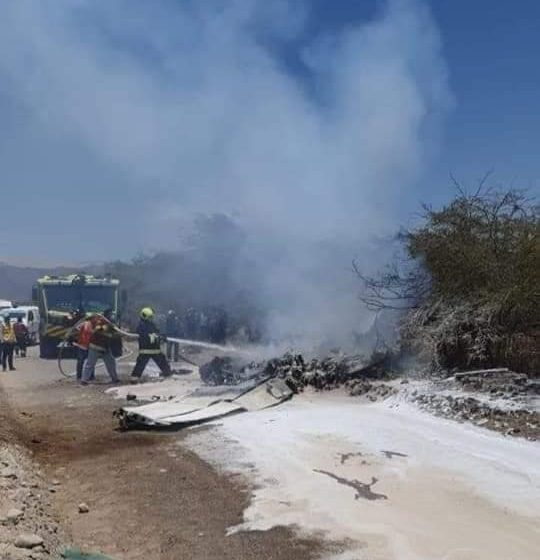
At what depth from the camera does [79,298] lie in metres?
23.9

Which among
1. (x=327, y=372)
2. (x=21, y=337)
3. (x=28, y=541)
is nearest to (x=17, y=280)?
(x=21, y=337)

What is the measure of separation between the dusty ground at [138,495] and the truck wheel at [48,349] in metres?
12.0

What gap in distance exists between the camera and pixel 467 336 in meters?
12.5

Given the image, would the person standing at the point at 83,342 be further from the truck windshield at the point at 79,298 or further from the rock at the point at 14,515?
the rock at the point at 14,515

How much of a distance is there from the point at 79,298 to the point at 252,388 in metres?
13.3

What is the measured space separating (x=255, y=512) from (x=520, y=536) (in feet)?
7.04

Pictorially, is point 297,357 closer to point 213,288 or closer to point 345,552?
point 345,552

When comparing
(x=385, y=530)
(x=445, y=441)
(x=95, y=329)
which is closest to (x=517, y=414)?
(x=445, y=441)

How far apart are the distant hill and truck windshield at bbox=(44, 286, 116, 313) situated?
52566 millimetres

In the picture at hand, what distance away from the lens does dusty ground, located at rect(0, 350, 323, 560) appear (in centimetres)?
566

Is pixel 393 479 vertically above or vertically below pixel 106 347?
below

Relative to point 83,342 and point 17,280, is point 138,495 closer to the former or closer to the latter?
point 83,342

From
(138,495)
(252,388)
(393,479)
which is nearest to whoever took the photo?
(393,479)

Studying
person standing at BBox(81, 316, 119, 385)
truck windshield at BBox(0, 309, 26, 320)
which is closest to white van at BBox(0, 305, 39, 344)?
truck windshield at BBox(0, 309, 26, 320)
